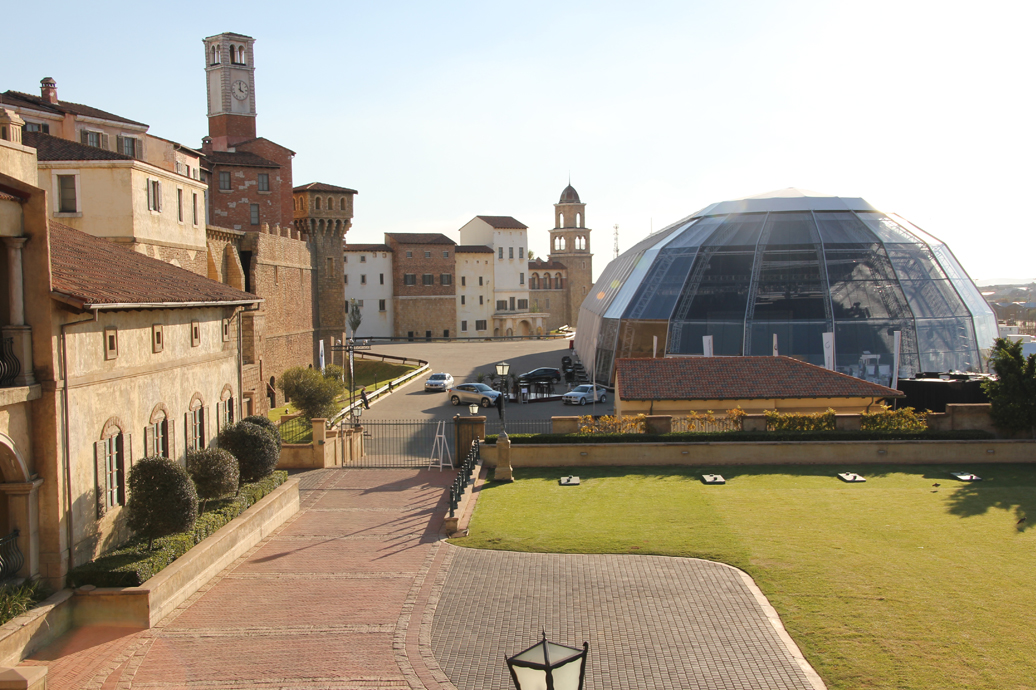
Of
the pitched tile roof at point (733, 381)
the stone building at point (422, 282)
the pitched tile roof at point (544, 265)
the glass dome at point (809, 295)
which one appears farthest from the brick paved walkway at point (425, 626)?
the pitched tile roof at point (544, 265)

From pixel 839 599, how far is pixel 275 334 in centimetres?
4049

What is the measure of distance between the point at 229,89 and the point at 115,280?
53151 millimetres

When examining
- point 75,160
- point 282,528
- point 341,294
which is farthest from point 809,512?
point 341,294

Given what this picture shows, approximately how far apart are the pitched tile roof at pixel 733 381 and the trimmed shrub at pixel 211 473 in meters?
14.6

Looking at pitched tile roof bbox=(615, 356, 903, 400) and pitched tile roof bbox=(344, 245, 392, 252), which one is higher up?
pitched tile roof bbox=(344, 245, 392, 252)

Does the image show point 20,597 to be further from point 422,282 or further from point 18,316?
point 422,282

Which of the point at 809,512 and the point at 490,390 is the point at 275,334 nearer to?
the point at 490,390

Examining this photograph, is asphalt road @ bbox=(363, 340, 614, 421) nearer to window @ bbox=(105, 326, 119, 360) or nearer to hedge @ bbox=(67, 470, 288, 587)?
hedge @ bbox=(67, 470, 288, 587)

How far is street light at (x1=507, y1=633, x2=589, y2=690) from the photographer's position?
5855 mm

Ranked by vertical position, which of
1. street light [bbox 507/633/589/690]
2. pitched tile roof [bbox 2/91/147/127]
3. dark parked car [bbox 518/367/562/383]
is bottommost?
dark parked car [bbox 518/367/562/383]

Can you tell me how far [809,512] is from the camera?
64.6 ft

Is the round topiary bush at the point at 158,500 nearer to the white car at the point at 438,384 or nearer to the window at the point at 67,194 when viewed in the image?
the window at the point at 67,194

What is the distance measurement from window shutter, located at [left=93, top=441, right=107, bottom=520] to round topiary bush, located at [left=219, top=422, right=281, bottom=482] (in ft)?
16.0

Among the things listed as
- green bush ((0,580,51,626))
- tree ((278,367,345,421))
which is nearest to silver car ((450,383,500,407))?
tree ((278,367,345,421))
